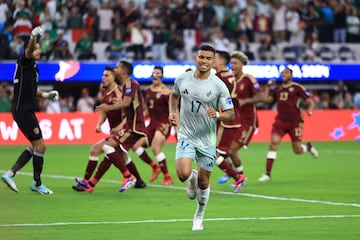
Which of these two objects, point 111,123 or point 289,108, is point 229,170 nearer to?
point 111,123

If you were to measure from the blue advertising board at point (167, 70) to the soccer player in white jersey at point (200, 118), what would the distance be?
21.2m

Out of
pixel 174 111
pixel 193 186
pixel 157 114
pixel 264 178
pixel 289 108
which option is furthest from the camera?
pixel 289 108

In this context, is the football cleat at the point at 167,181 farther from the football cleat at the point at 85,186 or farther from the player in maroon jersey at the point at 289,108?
the player in maroon jersey at the point at 289,108

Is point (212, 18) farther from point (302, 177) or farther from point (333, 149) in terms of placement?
point (302, 177)

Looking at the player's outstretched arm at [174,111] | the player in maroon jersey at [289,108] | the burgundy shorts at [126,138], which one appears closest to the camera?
the player's outstretched arm at [174,111]

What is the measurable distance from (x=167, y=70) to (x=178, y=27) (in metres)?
2.02

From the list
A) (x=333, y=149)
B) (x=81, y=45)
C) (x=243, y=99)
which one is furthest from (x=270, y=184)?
(x=81, y=45)

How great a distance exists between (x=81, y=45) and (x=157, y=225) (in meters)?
21.9

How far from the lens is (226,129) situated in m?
17.6

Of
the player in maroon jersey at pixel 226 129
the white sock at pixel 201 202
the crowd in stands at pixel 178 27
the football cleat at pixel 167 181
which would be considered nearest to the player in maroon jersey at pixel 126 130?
the football cleat at pixel 167 181

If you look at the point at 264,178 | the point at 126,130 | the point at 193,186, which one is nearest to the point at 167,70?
the point at 264,178

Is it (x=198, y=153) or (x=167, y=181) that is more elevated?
(x=198, y=153)

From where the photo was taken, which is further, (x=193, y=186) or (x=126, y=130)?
(x=126, y=130)

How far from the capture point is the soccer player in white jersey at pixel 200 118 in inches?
468
